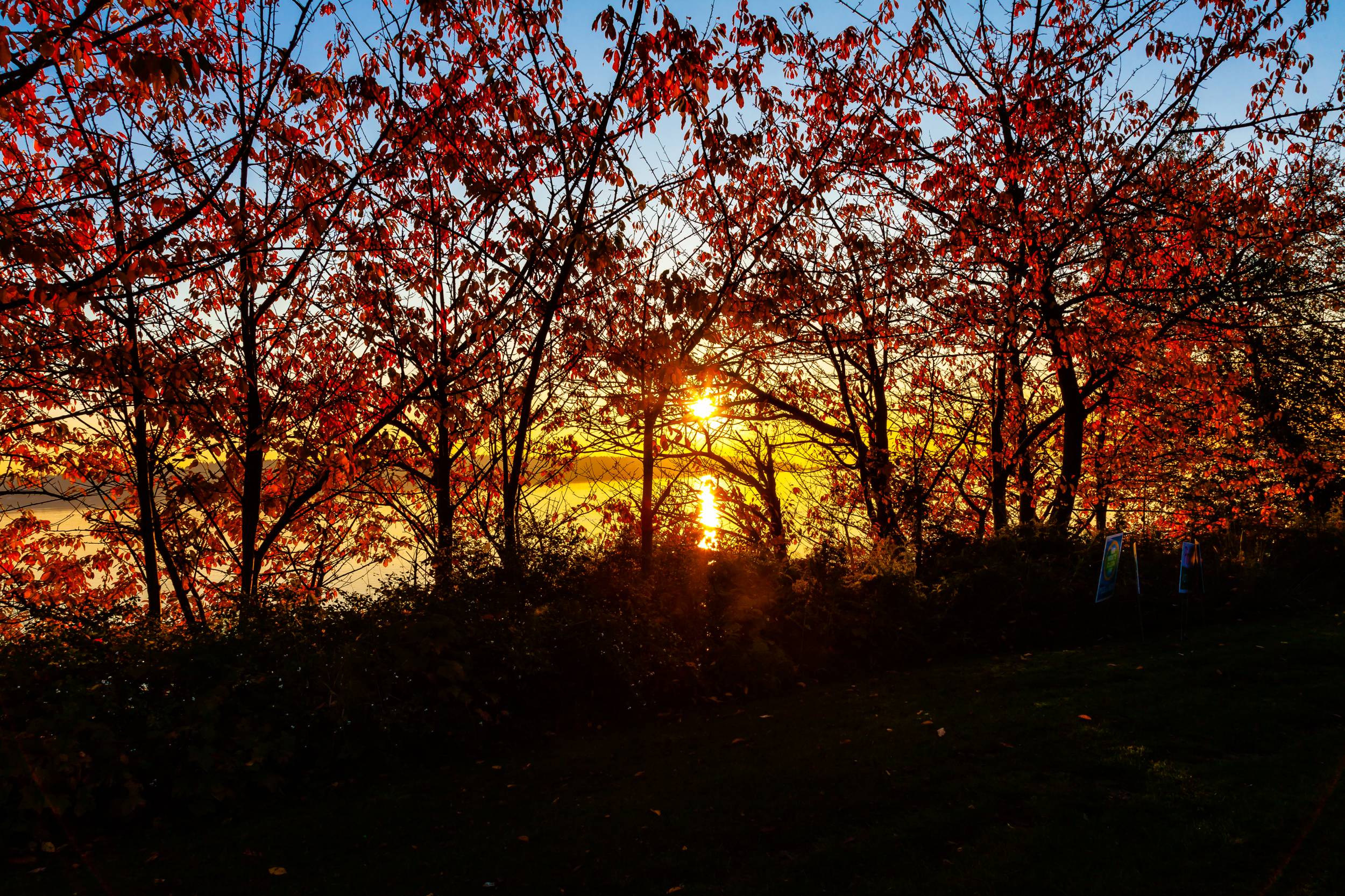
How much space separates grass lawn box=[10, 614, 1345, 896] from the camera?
4.24 m

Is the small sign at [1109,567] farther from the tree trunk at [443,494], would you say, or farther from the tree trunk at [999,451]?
the tree trunk at [443,494]

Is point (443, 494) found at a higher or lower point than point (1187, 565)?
higher

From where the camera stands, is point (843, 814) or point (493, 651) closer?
point (843, 814)

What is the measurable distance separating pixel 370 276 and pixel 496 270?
1.32 meters

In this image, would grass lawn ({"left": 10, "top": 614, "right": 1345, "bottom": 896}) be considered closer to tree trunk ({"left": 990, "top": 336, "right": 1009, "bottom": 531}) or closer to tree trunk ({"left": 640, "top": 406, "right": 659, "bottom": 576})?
tree trunk ({"left": 640, "top": 406, "right": 659, "bottom": 576})

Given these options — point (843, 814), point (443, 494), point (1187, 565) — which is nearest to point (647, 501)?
point (443, 494)

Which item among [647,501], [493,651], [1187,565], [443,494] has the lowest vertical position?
[493,651]

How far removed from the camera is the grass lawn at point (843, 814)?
4.24m

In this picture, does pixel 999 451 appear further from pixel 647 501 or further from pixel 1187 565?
pixel 647 501

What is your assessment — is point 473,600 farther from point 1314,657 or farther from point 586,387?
point 1314,657

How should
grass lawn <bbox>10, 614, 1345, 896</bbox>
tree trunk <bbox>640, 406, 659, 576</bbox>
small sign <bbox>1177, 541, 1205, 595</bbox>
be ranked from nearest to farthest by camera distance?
1. grass lawn <bbox>10, 614, 1345, 896</bbox>
2. small sign <bbox>1177, 541, 1205, 595</bbox>
3. tree trunk <bbox>640, 406, 659, 576</bbox>

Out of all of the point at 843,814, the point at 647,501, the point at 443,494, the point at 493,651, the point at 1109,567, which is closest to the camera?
the point at 843,814

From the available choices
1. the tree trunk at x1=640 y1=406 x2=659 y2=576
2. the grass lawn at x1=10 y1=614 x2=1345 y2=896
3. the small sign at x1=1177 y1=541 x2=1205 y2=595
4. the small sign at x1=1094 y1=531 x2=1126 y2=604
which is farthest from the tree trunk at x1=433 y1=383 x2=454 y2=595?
the small sign at x1=1177 y1=541 x2=1205 y2=595

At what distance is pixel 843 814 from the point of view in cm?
499
